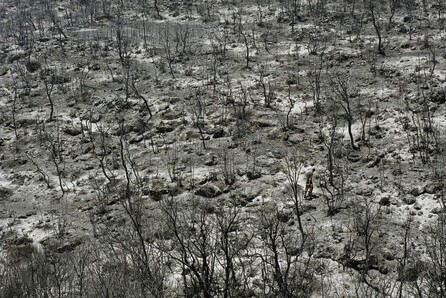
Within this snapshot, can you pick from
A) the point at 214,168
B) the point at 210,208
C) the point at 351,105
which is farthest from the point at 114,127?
the point at 351,105

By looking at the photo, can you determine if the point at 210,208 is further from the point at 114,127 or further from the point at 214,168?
the point at 114,127

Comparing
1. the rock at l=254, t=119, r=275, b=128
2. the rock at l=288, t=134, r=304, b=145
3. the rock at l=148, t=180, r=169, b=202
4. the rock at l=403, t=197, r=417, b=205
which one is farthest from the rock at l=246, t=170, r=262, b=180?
the rock at l=403, t=197, r=417, b=205

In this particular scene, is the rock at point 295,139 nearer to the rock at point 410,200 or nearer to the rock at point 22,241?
the rock at point 410,200

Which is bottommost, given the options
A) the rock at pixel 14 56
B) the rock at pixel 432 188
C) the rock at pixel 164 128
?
the rock at pixel 432 188

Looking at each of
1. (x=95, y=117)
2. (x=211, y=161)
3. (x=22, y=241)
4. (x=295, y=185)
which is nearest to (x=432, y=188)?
(x=295, y=185)

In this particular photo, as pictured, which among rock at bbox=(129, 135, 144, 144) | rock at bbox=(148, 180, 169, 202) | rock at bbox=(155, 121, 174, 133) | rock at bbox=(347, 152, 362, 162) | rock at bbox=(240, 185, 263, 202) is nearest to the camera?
rock at bbox=(240, 185, 263, 202)

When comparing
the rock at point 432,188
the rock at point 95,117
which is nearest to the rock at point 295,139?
the rock at point 432,188

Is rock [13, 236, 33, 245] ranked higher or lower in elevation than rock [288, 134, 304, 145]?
lower

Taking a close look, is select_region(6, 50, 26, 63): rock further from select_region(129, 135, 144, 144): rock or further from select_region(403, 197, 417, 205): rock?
select_region(403, 197, 417, 205): rock
